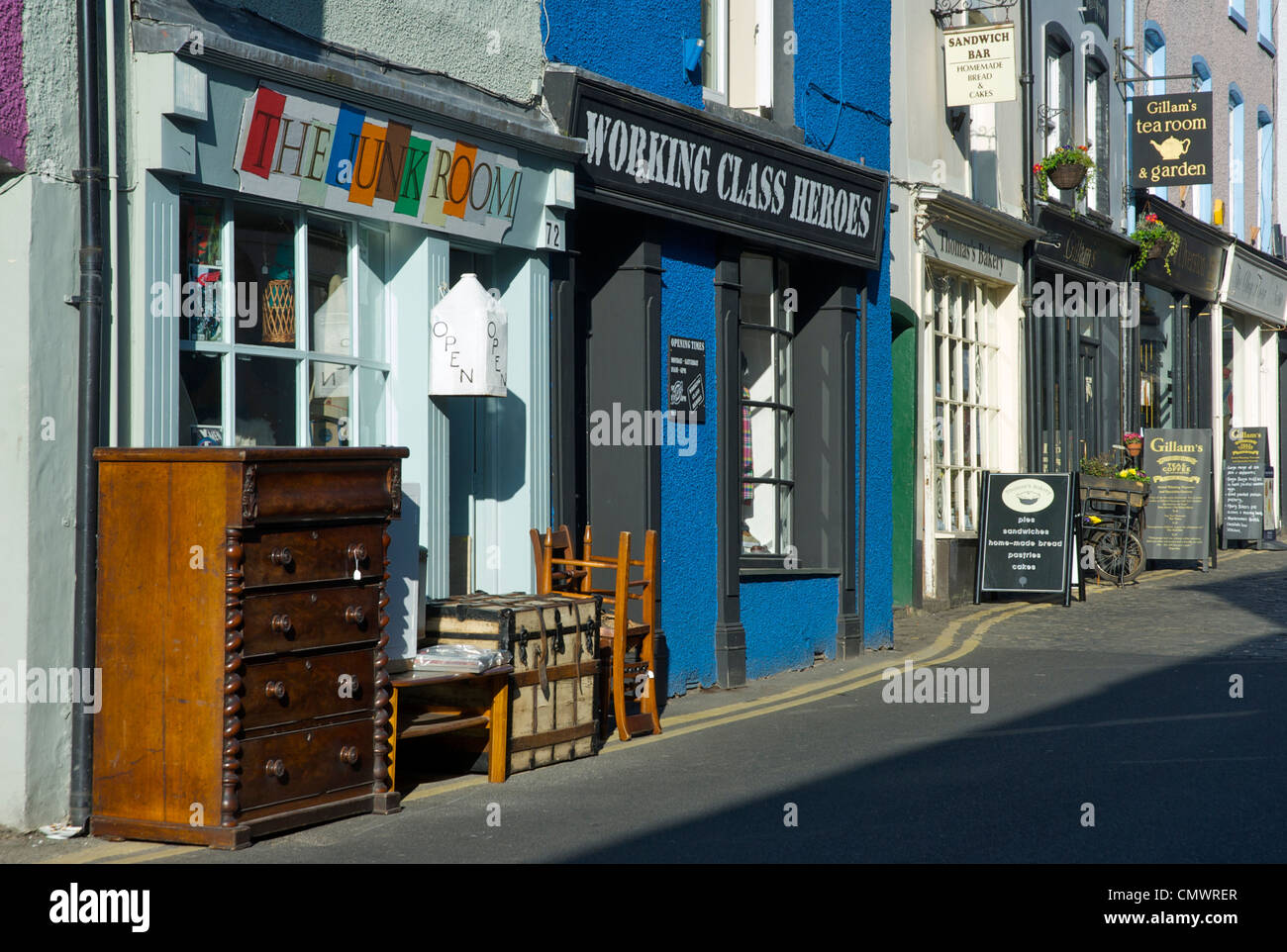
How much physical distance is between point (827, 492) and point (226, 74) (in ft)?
22.5

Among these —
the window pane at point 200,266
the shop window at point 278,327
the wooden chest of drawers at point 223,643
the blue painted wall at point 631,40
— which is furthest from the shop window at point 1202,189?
the wooden chest of drawers at point 223,643

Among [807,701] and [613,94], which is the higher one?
[613,94]

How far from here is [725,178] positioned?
1080 centimetres

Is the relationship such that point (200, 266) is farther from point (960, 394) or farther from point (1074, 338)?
point (1074, 338)

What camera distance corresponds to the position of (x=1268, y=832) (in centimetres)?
590

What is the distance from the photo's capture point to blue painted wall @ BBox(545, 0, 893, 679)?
32.8ft

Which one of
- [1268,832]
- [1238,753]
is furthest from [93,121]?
[1238,753]

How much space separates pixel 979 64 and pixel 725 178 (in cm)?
572

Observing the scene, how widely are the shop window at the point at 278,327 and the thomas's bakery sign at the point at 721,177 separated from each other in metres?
1.97

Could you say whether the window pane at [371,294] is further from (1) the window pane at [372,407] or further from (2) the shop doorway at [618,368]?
(2) the shop doorway at [618,368]

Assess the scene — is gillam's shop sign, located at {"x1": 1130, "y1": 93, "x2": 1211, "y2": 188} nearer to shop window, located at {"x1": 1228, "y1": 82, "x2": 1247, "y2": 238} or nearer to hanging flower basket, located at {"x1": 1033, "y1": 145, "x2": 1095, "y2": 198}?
hanging flower basket, located at {"x1": 1033, "y1": 145, "x2": 1095, "y2": 198}

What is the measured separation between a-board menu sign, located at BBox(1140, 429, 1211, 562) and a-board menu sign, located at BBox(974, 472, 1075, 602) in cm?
476

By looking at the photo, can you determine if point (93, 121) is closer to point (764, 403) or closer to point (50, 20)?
point (50, 20)
